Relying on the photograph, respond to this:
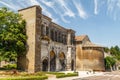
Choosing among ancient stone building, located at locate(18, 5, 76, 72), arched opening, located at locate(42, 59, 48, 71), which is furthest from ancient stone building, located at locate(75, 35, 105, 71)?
arched opening, located at locate(42, 59, 48, 71)

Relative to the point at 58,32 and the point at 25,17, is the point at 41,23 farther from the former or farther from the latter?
the point at 58,32

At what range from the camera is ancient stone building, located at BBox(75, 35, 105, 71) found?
61.5 metres

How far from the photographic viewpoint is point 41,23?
44.4 metres

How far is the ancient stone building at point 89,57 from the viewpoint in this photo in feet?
202

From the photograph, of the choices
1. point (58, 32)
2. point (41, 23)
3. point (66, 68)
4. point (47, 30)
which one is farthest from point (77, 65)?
point (41, 23)

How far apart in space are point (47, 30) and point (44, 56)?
6778 mm

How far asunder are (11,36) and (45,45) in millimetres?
9779

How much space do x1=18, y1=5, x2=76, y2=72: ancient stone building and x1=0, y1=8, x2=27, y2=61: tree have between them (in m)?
1.79

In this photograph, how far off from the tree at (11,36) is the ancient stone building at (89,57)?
1015 inches

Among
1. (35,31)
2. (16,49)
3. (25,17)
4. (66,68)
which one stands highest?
(25,17)

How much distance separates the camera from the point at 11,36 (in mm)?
38500

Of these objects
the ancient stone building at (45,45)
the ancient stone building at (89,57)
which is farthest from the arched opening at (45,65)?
the ancient stone building at (89,57)

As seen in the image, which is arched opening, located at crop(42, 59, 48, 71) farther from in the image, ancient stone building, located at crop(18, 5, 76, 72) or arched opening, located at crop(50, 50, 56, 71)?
arched opening, located at crop(50, 50, 56, 71)

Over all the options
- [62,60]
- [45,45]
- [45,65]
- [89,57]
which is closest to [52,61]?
[45,65]
